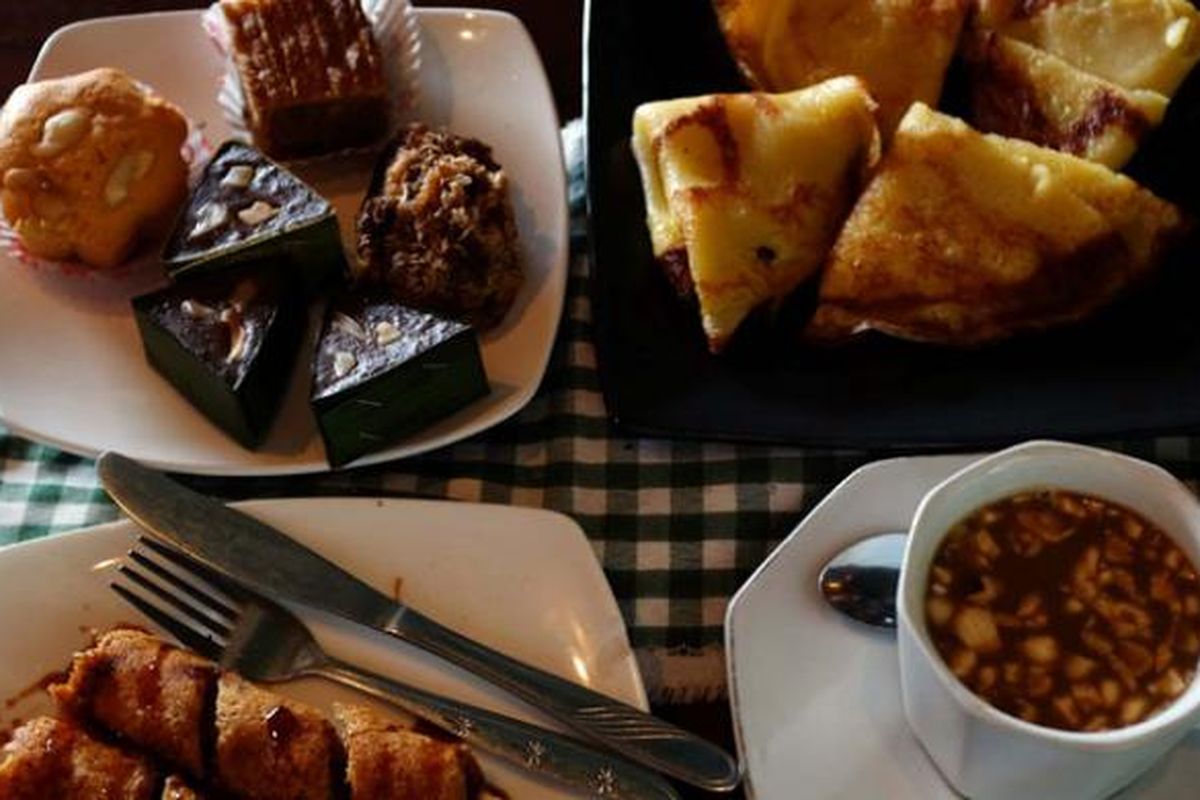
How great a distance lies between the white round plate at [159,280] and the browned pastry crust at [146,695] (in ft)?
0.82

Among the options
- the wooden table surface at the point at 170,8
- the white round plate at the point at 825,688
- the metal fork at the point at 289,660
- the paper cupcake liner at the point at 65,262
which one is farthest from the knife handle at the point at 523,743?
the wooden table surface at the point at 170,8

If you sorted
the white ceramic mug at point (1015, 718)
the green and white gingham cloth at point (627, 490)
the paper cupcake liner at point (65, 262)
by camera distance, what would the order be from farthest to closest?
the paper cupcake liner at point (65, 262) < the green and white gingham cloth at point (627, 490) < the white ceramic mug at point (1015, 718)

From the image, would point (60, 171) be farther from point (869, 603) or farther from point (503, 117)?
point (869, 603)

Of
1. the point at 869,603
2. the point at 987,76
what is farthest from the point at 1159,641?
the point at 987,76

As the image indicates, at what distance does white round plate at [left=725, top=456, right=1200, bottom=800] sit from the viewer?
1220 millimetres

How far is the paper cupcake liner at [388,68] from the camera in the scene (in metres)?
1.82

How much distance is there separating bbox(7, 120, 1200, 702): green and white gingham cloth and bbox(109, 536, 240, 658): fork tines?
0.15 meters

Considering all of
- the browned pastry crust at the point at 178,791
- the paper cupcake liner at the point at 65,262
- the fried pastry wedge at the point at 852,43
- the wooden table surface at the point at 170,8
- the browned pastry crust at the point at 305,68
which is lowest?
the browned pastry crust at the point at 178,791

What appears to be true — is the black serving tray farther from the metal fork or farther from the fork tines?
the fork tines

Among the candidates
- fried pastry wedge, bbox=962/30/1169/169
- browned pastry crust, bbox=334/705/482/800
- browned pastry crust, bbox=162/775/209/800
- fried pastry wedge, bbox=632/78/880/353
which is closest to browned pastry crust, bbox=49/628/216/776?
browned pastry crust, bbox=162/775/209/800

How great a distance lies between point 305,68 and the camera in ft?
→ 5.71

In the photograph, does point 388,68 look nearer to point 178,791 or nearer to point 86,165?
point 86,165

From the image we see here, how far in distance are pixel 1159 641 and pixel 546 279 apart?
791 mm

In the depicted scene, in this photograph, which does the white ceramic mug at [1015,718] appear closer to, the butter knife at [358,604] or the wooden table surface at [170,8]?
the butter knife at [358,604]
